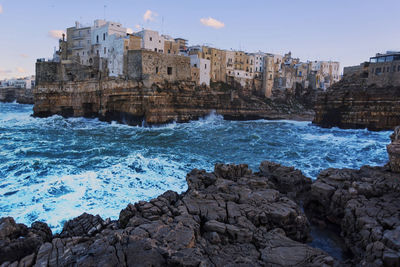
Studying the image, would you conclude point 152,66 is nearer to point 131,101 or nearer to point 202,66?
point 131,101

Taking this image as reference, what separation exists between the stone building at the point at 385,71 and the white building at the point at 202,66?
92.9 feet

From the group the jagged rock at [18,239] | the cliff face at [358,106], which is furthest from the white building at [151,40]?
the jagged rock at [18,239]

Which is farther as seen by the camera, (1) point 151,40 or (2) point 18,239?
(1) point 151,40

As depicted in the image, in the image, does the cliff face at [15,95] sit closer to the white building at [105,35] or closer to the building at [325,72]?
the white building at [105,35]

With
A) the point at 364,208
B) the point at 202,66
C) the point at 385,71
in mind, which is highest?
the point at 202,66

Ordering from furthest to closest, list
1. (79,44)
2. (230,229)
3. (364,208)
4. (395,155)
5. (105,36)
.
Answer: (79,44), (105,36), (395,155), (364,208), (230,229)

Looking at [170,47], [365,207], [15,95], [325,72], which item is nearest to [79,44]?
[170,47]

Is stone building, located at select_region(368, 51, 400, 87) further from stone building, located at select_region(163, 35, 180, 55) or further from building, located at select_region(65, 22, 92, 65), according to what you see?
building, located at select_region(65, 22, 92, 65)

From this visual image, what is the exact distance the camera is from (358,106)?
39.9m

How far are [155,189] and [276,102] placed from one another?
6074 cm

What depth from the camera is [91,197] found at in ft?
44.5

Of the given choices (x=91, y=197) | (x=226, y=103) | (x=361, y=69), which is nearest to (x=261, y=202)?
(x=91, y=197)

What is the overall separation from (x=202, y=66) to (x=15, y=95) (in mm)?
90317

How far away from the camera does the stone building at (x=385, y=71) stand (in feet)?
123
